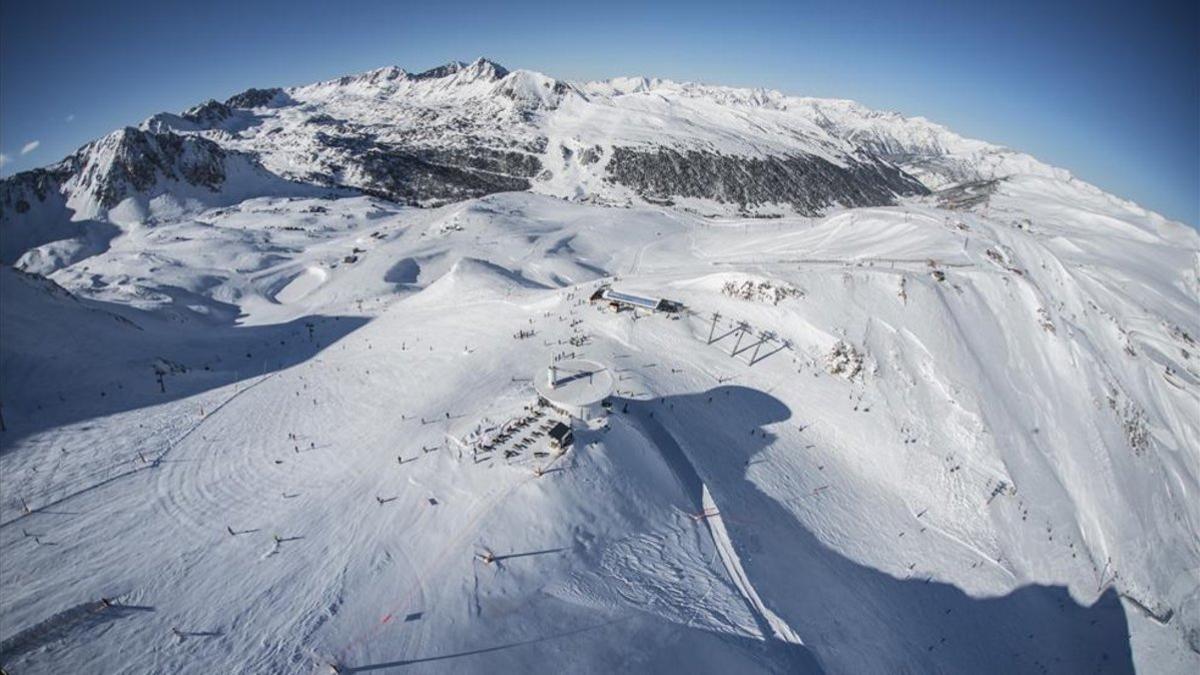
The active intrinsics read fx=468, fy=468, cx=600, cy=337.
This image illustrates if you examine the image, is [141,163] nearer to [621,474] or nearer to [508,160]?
[508,160]

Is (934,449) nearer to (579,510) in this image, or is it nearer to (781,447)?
(781,447)

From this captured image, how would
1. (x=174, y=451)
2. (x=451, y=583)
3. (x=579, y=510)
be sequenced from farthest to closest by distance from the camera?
1. (x=174, y=451)
2. (x=579, y=510)
3. (x=451, y=583)

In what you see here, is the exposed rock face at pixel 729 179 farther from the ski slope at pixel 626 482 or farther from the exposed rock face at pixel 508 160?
the ski slope at pixel 626 482

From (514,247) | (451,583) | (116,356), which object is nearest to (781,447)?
(451,583)

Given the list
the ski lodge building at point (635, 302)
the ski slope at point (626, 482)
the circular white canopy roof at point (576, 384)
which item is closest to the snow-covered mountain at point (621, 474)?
the ski slope at point (626, 482)

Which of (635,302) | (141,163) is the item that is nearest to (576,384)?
(635,302)

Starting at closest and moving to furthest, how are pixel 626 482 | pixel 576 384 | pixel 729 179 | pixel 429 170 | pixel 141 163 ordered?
pixel 626 482
pixel 576 384
pixel 141 163
pixel 429 170
pixel 729 179
